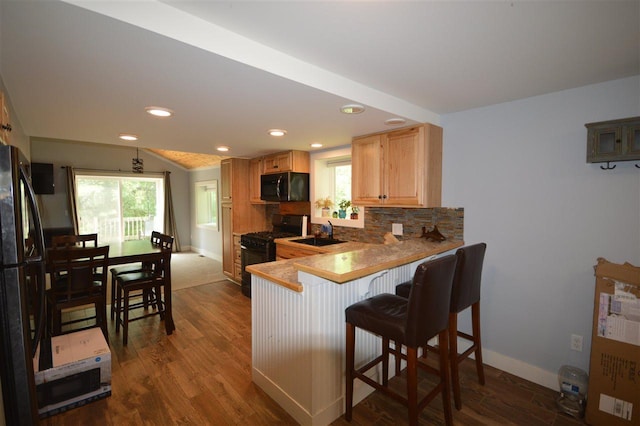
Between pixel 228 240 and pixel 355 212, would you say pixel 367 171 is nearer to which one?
pixel 355 212

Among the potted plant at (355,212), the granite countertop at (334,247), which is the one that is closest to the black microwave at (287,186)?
the granite countertop at (334,247)

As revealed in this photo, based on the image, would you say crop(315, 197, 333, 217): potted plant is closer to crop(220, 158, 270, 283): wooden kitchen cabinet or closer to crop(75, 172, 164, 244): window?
crop(220, 158, 270, 283): wooden kitchen cabinet

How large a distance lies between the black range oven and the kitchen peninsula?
1.80 meters

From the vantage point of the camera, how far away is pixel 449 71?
6.03ft

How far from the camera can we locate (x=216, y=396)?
2.17 meters

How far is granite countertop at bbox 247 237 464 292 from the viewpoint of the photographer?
159 centimetres

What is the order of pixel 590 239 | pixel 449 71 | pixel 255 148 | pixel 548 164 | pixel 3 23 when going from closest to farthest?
A: pixel 3 23 < pixel 449 71 < pixel 590 239 < pixel 548 164 < pixel 255 148

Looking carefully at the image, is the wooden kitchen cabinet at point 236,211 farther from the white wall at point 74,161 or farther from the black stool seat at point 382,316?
the white wall at point 74,161

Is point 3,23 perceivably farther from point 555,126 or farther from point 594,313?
point 594,313

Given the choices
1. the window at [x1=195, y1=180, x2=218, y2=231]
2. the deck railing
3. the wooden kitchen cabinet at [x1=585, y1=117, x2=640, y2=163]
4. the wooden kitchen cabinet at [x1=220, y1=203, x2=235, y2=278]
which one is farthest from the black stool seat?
the deck railing

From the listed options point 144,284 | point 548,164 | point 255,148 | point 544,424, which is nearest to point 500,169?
point 548,164

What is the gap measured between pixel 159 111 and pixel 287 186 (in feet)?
6.59

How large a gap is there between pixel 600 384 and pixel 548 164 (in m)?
1.52

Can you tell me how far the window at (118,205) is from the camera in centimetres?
690
